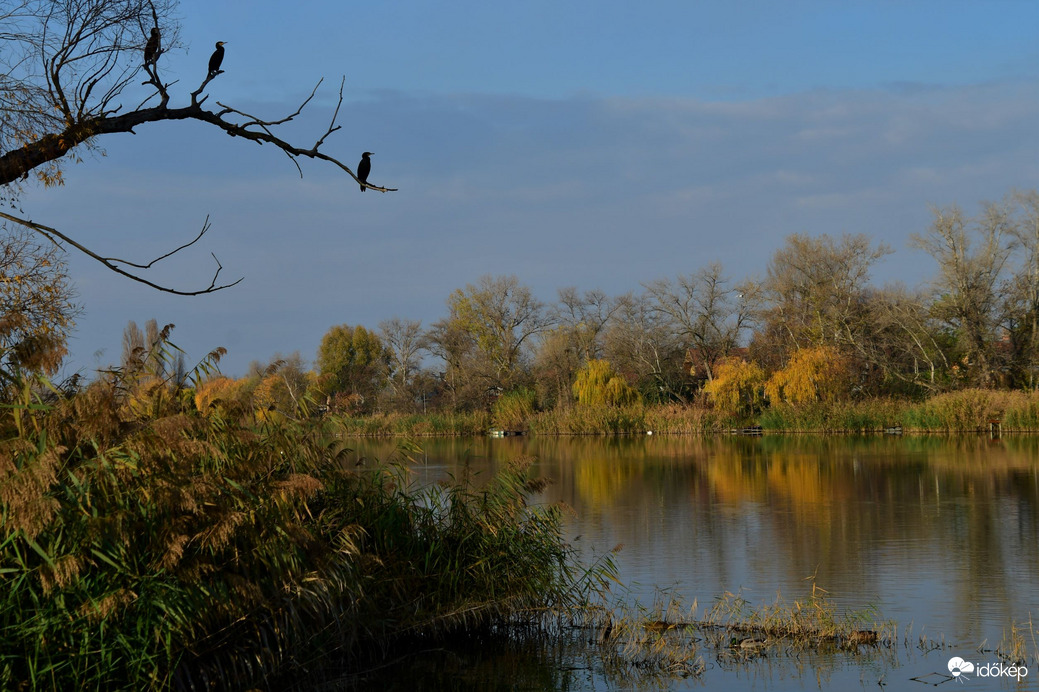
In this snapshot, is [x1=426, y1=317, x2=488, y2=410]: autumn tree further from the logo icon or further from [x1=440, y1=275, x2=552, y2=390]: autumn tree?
the logo icon

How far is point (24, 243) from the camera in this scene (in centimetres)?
1175

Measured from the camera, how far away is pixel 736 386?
134ft

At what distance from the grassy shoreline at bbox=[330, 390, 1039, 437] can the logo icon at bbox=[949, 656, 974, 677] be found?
85.5 ft

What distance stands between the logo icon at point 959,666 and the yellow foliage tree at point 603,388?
3542cm

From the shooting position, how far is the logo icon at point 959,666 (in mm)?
7188

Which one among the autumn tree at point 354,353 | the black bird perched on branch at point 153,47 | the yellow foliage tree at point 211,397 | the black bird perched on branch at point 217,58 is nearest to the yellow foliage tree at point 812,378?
the autumn tree at point 354,353

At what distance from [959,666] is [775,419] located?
1276 inches

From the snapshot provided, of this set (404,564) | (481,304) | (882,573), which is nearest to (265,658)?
(404,564)

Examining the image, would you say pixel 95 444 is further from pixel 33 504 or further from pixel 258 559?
pixel 258 559

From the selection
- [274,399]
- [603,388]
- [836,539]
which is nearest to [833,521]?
[836,539]

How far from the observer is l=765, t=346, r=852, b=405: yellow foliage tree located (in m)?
39.5

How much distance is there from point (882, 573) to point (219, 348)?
24.7 feet

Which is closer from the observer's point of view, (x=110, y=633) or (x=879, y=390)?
(x=110, y=633)

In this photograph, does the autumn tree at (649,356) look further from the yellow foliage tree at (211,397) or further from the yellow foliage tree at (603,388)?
the yellow foliage tree at (211,397)
